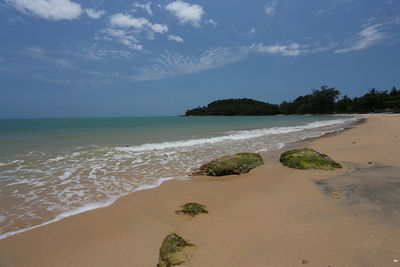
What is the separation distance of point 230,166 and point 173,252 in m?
3.90

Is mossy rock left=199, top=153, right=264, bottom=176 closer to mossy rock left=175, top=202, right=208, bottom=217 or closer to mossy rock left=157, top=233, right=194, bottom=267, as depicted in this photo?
mossy rock left=175, top=202, right=208, bottom=217

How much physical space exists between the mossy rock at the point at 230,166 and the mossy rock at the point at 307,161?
104 centimetres

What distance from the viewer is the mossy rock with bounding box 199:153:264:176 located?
5.91 meters

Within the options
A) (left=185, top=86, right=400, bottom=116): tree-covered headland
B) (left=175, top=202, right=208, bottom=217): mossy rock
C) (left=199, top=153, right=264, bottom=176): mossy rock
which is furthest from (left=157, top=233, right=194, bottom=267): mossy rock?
(left=185, top=86, right=400, bottom=116): tree-covered headland

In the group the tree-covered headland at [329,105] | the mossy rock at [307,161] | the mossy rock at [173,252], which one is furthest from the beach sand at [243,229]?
the tree-covered headland at [329,105]

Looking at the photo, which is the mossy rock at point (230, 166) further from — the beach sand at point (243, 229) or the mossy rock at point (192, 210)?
the mossy rock at point (192, 210)

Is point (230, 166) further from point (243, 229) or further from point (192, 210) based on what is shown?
point (243, 229)

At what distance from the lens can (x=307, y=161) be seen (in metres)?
6.15

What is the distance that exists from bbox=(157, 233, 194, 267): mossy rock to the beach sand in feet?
0.38

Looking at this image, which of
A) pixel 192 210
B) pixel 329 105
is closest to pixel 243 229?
pixel 192 210

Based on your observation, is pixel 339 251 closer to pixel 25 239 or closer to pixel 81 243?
pixel 81 243

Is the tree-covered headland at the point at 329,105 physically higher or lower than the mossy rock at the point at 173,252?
higher

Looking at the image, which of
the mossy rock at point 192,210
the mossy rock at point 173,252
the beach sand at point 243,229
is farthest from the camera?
the mossy rock at point 192,210

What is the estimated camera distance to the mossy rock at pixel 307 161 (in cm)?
591
